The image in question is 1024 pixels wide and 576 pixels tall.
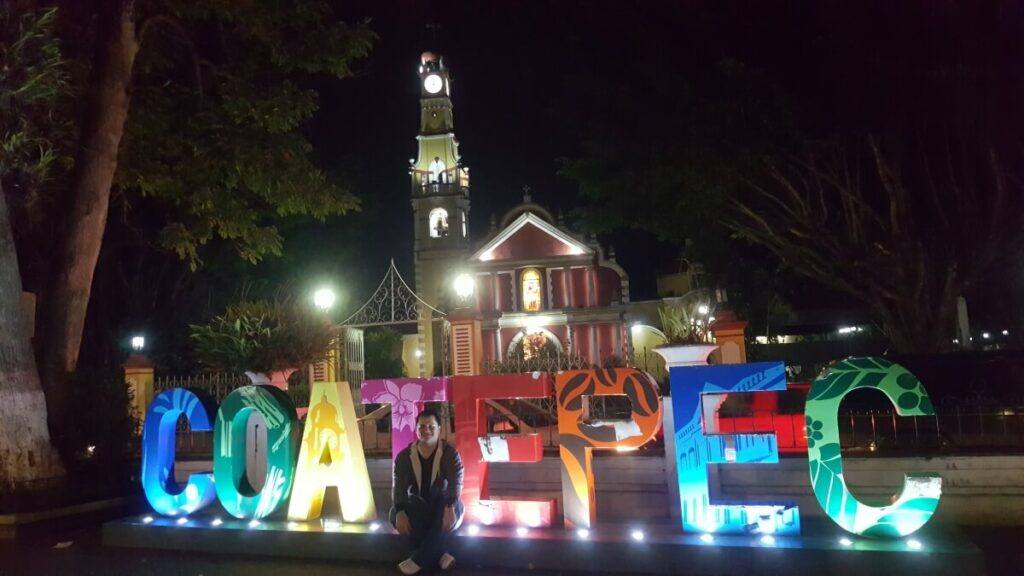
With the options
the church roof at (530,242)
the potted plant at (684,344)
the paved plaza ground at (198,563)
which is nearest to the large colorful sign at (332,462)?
the paved plaza ground at (198,563)

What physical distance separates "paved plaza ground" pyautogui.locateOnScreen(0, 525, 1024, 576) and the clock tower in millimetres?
28964

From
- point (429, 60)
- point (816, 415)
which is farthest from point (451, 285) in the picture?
point (816, 415)

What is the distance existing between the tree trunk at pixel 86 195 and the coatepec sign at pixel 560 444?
13.9 ft

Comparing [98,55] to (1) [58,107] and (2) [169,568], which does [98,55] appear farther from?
(2) [169,568]

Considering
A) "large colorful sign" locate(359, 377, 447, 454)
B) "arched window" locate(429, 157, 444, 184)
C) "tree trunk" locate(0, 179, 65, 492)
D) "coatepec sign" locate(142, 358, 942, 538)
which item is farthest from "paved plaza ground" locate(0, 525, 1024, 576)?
"arched window" locate(429, 157, 444, 184)

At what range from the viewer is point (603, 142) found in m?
17.7

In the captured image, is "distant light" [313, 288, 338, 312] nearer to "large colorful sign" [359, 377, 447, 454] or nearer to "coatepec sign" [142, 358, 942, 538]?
"coatepec sign" [142, 358, 942, 538]

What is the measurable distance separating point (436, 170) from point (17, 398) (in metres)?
28.9

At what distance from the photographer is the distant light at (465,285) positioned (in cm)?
2466

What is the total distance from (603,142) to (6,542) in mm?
14117

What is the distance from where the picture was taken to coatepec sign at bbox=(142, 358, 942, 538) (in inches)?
247

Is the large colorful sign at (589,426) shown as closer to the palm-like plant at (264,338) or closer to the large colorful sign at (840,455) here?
the large colorful sign at (840,455)

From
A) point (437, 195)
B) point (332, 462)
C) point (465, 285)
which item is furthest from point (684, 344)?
point (437, 195)

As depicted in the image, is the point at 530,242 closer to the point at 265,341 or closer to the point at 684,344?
the point at 265,341
